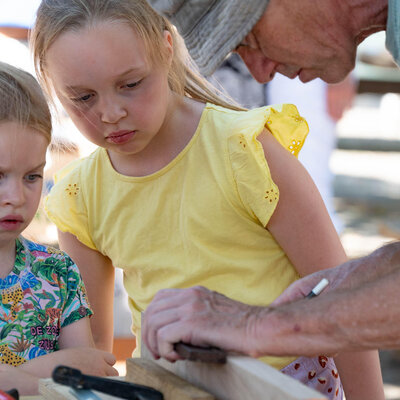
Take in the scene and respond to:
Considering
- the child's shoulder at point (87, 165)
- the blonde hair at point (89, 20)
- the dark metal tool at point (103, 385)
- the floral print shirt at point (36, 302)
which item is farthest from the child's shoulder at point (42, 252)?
the dark metal tool at point (103, 385)

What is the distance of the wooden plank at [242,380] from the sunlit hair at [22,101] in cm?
72

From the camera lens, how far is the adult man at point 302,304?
127cm

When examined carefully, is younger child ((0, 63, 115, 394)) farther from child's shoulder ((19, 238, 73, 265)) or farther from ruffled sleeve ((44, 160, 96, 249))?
ruffled sleeve ((44, 160, 96, 249))

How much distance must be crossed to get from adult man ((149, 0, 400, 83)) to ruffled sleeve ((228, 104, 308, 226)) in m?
0.34

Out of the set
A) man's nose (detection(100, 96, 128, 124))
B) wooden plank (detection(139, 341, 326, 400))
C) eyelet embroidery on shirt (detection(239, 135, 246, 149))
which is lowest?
wooden plank (detection(139, 341, 326, 400))

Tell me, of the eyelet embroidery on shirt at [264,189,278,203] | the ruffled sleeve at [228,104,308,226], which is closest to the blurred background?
the ruffled sleeve at [228,104,308,226]

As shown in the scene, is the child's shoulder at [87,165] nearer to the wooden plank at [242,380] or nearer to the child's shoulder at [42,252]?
the child's shoulder at [42,252]

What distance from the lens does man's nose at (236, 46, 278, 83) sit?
1.50m

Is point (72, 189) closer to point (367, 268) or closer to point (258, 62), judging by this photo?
point (258, 62)

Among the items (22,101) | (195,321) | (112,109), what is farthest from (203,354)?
(22,101)

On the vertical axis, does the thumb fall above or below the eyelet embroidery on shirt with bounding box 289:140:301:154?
below

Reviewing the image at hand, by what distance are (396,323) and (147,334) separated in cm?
45

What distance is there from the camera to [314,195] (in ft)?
6.11

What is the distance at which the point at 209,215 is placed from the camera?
1.89 meters
